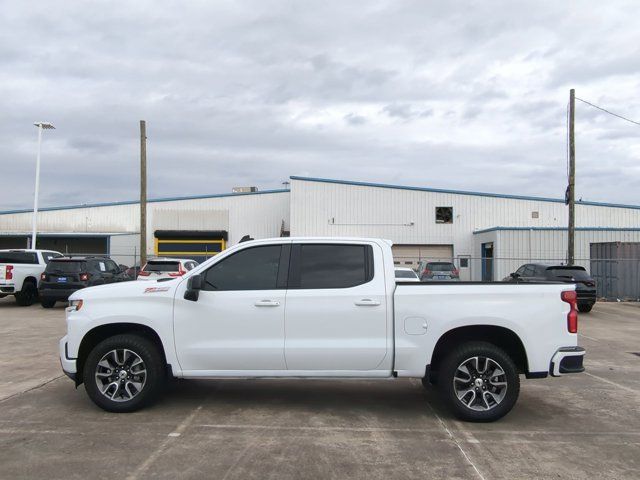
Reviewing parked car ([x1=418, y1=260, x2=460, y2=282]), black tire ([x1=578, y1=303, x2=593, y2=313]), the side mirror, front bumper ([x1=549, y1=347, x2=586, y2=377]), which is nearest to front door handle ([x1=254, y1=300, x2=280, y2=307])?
the side mirror

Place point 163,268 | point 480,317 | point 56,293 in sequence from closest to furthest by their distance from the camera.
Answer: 1. point 480,317
2. point 56,293
3. point 163,268

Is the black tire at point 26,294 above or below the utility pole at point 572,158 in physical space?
below

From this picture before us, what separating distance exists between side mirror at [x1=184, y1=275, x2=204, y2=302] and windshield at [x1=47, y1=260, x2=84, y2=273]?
1305 cm

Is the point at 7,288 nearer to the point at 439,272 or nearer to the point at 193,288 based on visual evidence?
the point at 193,288

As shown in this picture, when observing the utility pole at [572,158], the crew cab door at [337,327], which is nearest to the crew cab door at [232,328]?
the crew cab door at [337,327]

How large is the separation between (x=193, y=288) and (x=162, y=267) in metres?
12.5

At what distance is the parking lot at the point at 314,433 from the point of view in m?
4.58

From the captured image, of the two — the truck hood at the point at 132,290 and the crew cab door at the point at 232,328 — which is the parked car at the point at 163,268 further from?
the crew cab door at the point at 232,328

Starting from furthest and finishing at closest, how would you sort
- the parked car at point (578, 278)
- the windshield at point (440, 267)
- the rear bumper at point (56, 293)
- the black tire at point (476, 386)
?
the windshield at point (440, 267)
the parked car at point (578, 278)
the rear bumper at point (56, 293)
the black tire at point (476, 386)

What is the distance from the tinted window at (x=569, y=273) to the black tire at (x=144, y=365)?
49.2 ft

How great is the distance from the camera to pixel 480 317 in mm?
5715

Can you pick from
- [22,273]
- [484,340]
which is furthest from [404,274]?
[22,273]

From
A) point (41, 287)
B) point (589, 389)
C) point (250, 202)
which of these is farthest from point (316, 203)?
point (589, 389)

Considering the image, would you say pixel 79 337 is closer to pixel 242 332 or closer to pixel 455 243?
pixel 242 332
